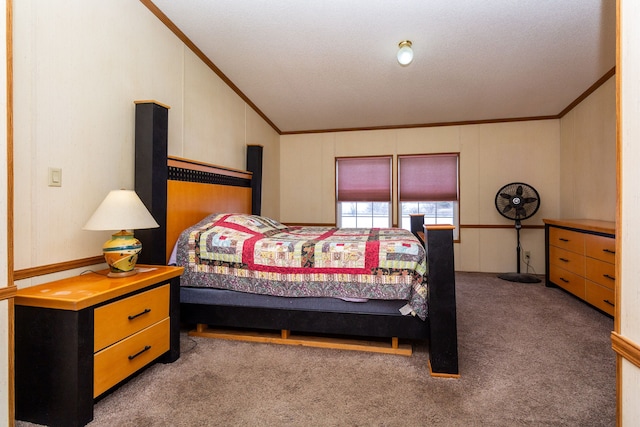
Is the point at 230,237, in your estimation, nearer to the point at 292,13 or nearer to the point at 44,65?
the point at 44,65

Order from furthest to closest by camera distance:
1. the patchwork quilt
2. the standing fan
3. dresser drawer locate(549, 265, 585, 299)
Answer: the standing fan
dresser drawer locate(549, 265, 585, 299)
the patchwork quilt

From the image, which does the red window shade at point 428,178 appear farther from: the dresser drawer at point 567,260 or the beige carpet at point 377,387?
the beige carpet at point 377,387

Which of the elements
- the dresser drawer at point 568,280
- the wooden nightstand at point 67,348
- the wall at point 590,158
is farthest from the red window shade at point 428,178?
the wooden nightstand at point 67,348

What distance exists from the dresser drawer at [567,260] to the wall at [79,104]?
167 inches

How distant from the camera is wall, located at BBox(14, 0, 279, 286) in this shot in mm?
1856

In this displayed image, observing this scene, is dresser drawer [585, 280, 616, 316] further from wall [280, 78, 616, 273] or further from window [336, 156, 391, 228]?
window [336, 156, 391, 228]

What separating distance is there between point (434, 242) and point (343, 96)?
2.96 meters

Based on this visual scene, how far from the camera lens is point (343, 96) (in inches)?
174

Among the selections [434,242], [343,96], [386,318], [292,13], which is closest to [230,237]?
[386,318]

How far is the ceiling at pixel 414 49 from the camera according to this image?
9.07ft

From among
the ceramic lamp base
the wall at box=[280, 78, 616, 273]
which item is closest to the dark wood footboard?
the ceramic lamp base

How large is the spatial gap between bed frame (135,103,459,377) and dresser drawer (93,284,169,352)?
49 centimetres

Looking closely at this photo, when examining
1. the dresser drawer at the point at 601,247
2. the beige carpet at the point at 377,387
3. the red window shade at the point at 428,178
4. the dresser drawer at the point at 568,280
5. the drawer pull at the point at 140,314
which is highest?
the red window shade at the point at 428,178

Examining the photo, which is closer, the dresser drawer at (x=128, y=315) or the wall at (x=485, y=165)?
the dresser drawer at (x=128, y=315)
